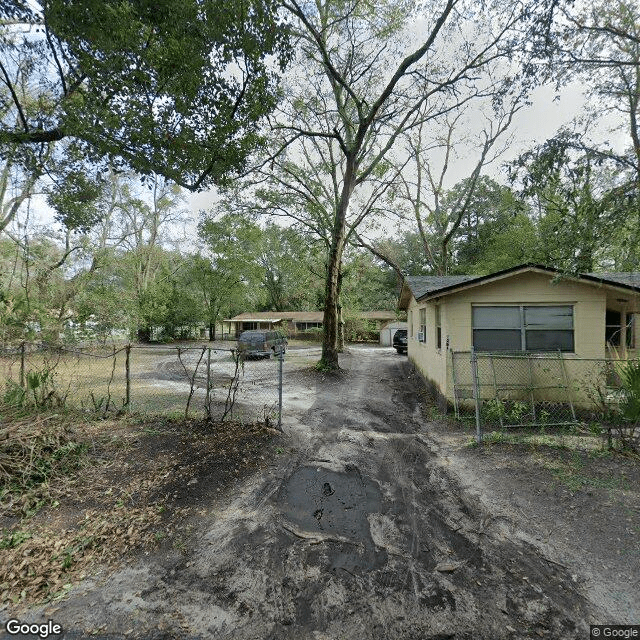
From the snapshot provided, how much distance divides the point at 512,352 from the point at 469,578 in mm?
6383

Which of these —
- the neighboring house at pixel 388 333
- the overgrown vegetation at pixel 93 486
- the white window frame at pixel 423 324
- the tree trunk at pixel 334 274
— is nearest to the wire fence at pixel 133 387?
the overgrown vegetation at pixel 93 486

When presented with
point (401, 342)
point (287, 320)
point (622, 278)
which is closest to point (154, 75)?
point (622, 278)

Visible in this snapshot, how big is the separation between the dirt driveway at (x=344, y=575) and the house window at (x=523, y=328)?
4.63m

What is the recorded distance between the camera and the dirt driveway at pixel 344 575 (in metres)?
2.45

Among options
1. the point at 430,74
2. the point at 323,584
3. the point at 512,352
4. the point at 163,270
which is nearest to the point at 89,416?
the point at 323,584

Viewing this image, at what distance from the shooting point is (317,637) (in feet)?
7.73

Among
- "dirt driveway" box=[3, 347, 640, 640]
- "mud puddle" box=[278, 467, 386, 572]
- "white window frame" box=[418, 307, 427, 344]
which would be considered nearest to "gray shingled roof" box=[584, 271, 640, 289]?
"white window frame" box=[418, 307, 427, 344]

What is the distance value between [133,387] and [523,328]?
11.8m

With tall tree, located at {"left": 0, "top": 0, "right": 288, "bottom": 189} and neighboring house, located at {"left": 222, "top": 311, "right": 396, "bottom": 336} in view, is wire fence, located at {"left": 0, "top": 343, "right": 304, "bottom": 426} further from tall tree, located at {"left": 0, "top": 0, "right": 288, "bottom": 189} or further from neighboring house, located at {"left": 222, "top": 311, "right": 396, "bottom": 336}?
neighboring house, located at {"left": 222, "top": 311, "right": 396, "bottom": 336}

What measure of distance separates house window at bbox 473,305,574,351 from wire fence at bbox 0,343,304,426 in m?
5.36

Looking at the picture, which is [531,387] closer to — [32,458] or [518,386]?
[518,386]

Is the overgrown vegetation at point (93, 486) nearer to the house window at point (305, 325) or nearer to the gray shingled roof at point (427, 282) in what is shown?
the gray shingled roof at point (427, 282)

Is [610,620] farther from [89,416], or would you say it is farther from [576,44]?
[576,44]

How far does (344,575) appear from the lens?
296cm
